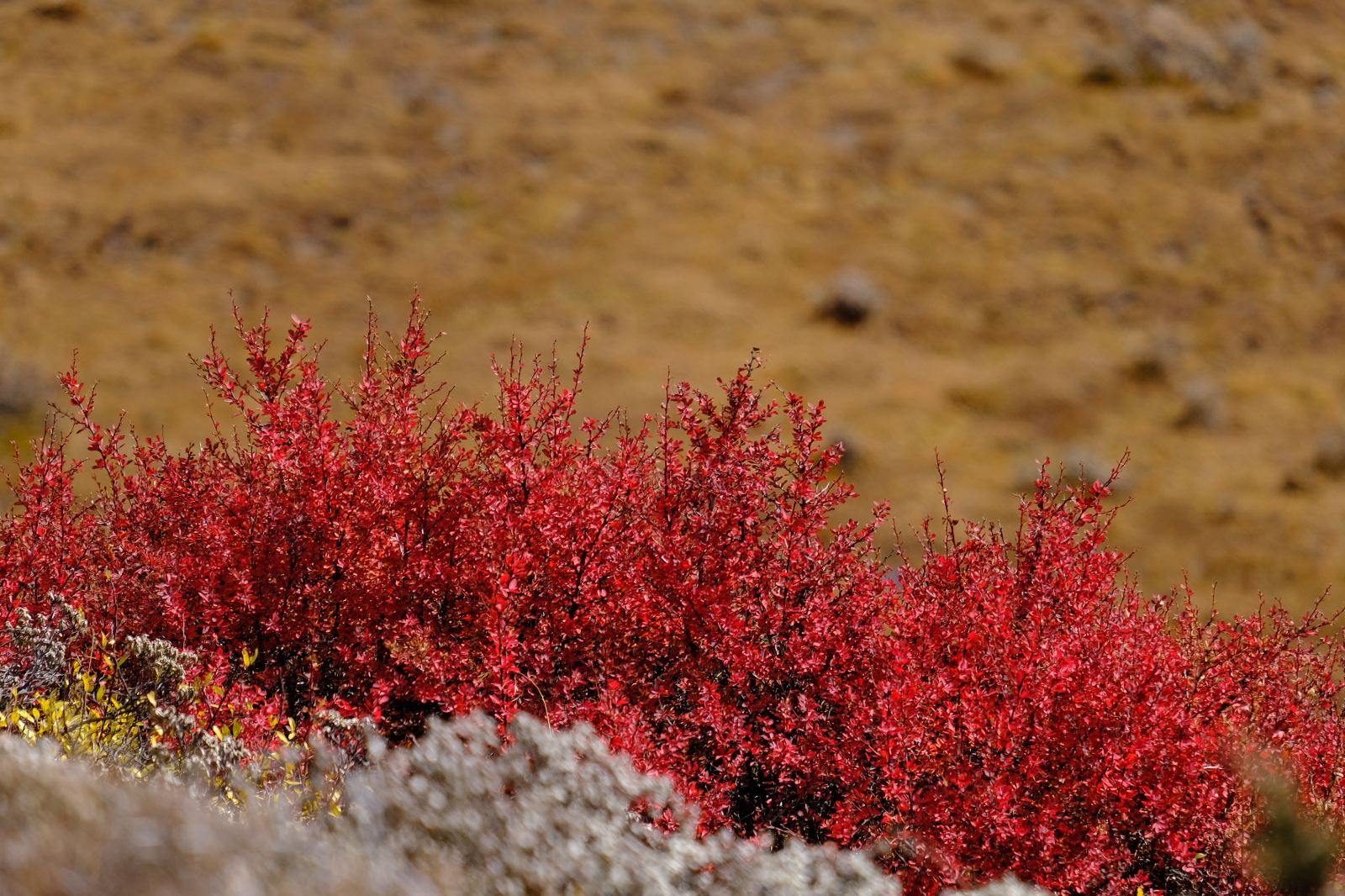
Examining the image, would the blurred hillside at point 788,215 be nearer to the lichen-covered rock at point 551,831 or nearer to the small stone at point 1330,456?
the small stone at point 1330,456

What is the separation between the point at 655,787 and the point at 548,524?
6.21 ft

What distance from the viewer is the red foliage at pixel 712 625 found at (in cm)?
551

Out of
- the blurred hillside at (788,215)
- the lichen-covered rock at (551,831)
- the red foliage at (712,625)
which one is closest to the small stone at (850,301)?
the blurred hillside at (788,215)

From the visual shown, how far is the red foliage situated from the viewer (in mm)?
5512

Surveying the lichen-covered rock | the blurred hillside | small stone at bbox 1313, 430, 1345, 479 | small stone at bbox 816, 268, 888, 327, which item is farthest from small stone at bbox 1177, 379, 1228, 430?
the lichen-covered rock

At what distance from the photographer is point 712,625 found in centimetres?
615

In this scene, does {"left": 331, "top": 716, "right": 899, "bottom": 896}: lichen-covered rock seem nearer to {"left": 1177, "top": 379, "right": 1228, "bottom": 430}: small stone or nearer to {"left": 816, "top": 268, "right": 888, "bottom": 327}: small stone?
{"left": 816, "top": 268, "right": 888, "bottom": 327}: small stone

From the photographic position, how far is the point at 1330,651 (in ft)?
26.5

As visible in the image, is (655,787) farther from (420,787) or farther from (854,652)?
(854,652)

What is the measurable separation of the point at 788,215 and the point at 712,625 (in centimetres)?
1834

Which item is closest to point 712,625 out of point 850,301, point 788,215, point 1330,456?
point 850,301

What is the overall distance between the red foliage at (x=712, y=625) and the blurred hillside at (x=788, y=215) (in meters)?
12.4

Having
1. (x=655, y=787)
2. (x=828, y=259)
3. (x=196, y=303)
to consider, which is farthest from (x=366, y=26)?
(x=655, y=787)

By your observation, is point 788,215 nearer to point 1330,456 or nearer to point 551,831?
point 1330,456
